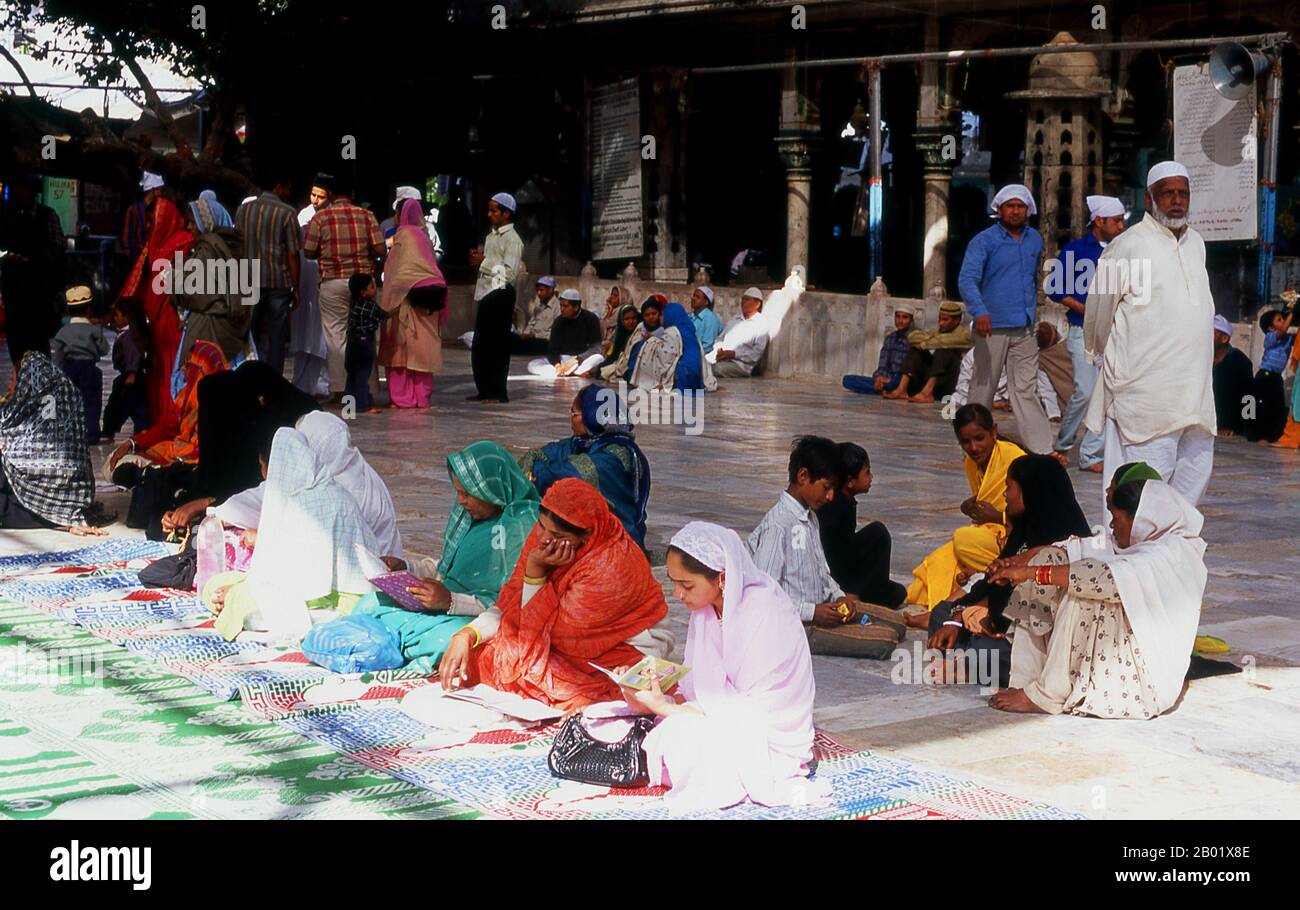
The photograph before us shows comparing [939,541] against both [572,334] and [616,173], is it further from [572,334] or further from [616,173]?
[616,173]

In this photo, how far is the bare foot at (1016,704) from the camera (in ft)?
17.2

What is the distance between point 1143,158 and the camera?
18.5 m

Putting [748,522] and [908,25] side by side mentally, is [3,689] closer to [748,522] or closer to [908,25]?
[748,522]

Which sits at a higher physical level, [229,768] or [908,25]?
[908,25]

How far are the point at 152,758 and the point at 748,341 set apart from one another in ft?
38.9

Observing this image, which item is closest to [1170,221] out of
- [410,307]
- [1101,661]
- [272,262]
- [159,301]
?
[1101,661]

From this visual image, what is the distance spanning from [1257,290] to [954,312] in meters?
2.31

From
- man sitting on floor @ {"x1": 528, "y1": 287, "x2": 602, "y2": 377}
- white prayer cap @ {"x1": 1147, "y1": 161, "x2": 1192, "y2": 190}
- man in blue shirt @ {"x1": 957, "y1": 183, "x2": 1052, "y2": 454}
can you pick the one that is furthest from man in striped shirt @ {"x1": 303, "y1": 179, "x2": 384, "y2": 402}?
white prayer cap @ {"x1": 1147, "y1": 161, "x2": 1192, "y2": 190}

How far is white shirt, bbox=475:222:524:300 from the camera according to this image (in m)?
13.8

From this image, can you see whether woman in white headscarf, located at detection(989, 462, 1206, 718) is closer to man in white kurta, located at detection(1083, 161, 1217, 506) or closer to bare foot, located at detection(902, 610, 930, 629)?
bare foot, located at detection(902, 610, 930, 629)

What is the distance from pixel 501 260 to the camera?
1380 cm
